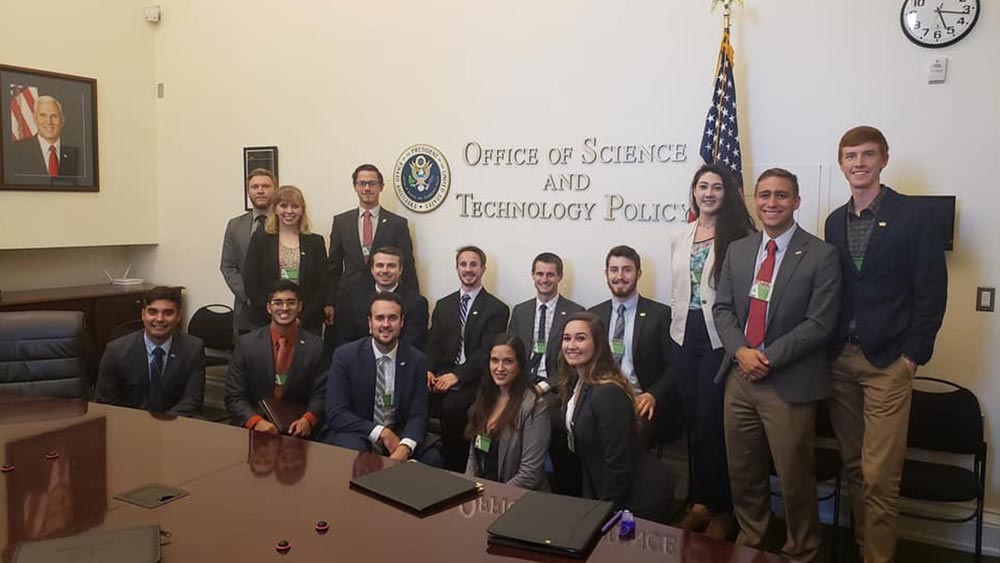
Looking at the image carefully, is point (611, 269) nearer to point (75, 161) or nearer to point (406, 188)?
point (406, 188)

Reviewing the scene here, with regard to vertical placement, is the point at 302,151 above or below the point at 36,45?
below

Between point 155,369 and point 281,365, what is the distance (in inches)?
23.2

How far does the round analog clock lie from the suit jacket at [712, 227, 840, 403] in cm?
121

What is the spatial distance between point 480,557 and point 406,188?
11.7ft

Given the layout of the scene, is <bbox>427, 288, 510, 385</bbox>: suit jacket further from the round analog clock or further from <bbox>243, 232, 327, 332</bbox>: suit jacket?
the round analog clock

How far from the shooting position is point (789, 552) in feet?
10.7

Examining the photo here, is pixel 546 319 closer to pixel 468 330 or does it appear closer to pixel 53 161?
pixel 468 330

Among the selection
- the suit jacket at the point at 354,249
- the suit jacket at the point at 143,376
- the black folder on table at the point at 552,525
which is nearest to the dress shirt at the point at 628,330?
the suit jacket at the point at 354,249

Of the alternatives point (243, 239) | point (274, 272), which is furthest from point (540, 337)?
point (243, 239)

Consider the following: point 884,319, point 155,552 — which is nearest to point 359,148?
point 884,319

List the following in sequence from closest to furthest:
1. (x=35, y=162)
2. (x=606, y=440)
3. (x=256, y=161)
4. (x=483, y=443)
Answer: (x=606, y=440), (x=483, y=443), (x=35, y=162), (x=256, y=161)

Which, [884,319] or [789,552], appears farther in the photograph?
[789,552]

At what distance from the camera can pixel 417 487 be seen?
209 centimetres

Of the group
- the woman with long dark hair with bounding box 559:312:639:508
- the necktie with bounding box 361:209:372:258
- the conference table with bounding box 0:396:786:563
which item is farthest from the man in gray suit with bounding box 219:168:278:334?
the woman with long dark hair with bounding box 559:312:639:508
